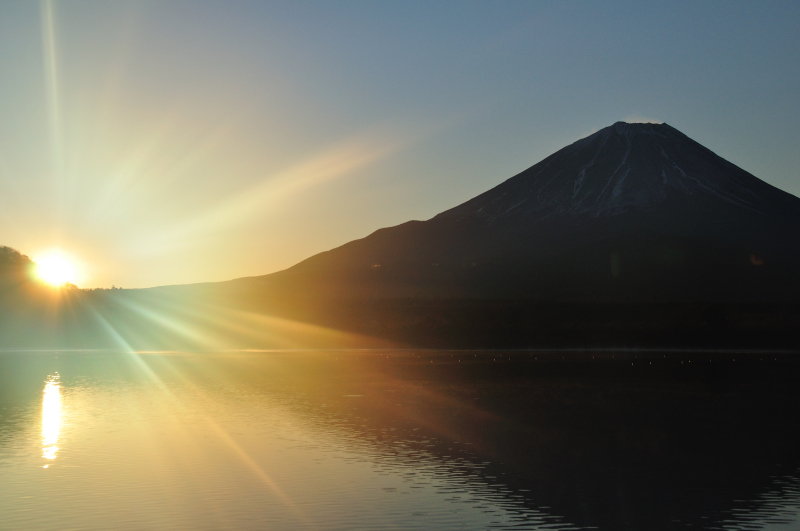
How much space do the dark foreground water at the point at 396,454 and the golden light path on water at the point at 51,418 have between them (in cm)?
14

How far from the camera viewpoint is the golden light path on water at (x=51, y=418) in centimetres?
2580

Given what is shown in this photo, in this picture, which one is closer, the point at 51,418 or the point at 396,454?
the point at 396,454

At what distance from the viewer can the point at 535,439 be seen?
95.3 feet

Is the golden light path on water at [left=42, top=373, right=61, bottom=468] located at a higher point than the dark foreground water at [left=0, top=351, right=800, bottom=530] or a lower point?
higher

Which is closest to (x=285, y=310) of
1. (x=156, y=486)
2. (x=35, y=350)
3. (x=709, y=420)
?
(x=35, y=350)

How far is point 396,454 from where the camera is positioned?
2558cm

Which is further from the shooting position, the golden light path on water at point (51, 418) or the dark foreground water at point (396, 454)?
the golden light path on water at point (51, 418)

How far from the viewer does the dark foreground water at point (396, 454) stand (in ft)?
59.7

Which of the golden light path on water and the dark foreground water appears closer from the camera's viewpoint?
the dark foreground water

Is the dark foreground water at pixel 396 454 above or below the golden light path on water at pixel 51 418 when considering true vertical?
below

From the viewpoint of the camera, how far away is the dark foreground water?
18188 millimetres

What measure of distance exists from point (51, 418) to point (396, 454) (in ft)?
50.4

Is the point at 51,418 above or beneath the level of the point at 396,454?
above

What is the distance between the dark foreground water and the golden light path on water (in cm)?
14
